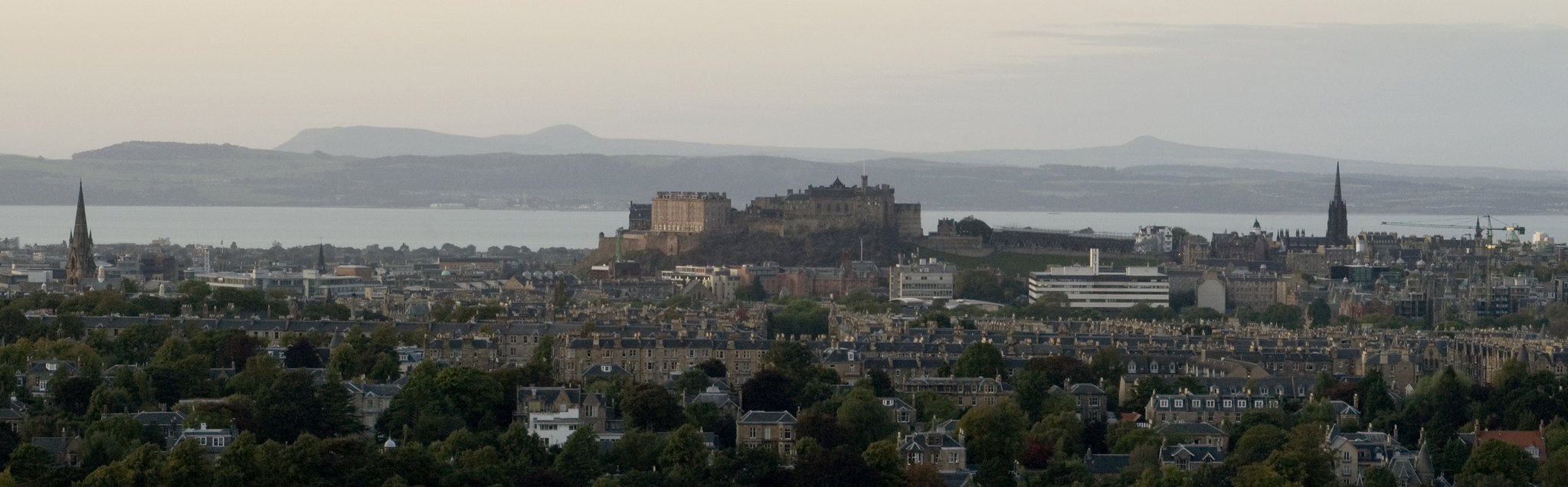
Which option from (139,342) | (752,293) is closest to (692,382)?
(139,342)

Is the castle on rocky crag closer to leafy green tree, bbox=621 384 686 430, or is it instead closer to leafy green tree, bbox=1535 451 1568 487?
leafy green tree, bbox=621 384 686 430

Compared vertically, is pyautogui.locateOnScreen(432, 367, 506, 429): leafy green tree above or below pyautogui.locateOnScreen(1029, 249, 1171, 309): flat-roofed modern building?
below

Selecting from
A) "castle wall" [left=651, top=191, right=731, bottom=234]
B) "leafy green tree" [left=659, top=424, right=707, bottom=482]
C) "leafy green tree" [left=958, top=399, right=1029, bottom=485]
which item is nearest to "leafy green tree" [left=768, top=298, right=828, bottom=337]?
"leafy green tree" [left=958, top=399, right=1029, bottom=485]

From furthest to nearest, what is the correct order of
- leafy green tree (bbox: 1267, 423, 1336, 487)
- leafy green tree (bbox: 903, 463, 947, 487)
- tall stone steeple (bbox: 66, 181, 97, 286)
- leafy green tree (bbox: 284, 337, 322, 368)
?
tall stone steeple (bbox: 66, 181, 97, 286) → leafy green tree (bbox: 284, 337, 322, 368) → leafy green tree (bbox: 1267, 423, 1336, 487) → leafy green tree (bbox: 903, 463, 947, 487)

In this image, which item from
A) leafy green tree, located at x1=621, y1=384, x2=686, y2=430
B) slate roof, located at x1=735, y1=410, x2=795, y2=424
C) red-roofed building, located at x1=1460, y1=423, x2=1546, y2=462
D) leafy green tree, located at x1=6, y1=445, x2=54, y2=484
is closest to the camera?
leafy green tree, located at x1=6, y1=445, x2=54, y2=484

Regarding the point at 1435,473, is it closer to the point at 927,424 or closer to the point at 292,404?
the point at 927,424

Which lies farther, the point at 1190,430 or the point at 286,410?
the point at 1190,430

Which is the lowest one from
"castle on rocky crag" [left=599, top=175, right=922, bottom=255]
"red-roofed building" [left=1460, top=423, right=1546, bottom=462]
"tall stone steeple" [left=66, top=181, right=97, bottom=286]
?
"red-roofed building" [left=1460, top=423, right=1546, bottom=462]

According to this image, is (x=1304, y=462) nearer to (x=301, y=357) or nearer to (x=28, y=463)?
(x=28, y=463)
